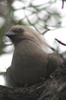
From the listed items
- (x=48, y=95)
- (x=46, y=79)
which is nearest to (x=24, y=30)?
(x=46, y=79)

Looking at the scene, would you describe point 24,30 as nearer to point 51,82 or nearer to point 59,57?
point 59,57

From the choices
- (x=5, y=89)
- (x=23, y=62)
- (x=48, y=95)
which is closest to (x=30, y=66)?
(x=23, y=62)

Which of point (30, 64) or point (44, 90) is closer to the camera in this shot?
point (44, 90)

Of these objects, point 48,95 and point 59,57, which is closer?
point 48,95

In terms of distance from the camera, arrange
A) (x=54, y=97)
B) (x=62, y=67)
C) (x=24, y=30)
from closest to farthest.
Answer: (x=54, y=97), (x=62, y=67), (x=24, y=30)

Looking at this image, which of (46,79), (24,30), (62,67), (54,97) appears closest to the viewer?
(54,97)

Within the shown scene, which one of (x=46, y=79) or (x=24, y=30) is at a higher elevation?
(x=24, y=30)

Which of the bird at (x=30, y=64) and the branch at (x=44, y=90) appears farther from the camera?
the bird at (x=30, y=64)

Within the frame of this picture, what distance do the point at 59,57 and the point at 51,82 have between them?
0.58 m

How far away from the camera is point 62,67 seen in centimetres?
372

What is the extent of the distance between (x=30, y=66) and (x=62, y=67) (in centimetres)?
47

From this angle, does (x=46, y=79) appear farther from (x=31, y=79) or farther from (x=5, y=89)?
(x=5, y=89)

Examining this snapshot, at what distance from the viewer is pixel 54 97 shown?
349cm

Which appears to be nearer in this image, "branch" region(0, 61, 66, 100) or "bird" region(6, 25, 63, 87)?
"branch" region(0, 61, 66, 100)
